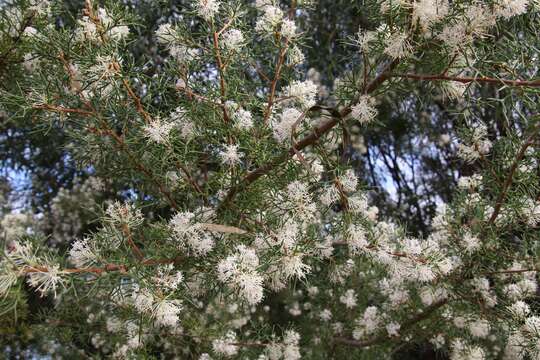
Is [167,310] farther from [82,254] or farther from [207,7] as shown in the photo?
[207,7]

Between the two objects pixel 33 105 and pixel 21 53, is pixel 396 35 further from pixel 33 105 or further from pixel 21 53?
pixel 21 53

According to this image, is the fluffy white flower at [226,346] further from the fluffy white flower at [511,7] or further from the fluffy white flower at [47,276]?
the fluffy white flower at [511,7]

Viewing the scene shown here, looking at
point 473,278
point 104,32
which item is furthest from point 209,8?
point 473,278

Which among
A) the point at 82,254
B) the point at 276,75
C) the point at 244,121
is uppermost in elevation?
the point at 276,75

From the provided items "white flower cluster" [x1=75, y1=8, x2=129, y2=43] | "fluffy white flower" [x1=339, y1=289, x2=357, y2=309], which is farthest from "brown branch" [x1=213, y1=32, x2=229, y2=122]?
"fluffy white flower" [x1=339, y1=289, x2=357, y2=309]

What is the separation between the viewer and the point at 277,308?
4152mm

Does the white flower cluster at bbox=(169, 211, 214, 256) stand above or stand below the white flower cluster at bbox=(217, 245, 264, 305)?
above

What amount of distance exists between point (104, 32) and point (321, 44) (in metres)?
2.49

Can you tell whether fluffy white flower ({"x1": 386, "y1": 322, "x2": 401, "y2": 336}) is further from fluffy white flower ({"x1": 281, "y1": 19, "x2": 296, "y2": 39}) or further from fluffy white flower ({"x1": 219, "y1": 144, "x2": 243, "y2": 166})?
fluffy white flower ({"x1": 281, "y1": 19, "x2": 296, "y2": 39})

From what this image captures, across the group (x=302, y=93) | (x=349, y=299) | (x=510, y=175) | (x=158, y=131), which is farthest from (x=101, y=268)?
(x=349, y=299)

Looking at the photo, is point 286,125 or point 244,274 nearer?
point 244,274

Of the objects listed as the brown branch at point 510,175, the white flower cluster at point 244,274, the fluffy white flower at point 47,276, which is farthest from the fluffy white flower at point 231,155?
the brown branch at point 510,175

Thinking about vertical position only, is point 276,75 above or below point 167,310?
above

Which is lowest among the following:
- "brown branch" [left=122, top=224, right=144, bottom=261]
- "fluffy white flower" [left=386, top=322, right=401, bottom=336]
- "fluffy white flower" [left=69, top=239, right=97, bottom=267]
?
"fluffy white flower" [left=69, top=239, right=97, bottom=267]
